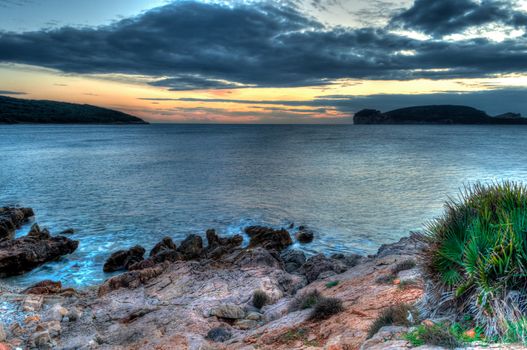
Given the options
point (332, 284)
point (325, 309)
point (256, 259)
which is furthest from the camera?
point (256, 259)

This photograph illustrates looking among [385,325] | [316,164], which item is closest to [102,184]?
[316,164]

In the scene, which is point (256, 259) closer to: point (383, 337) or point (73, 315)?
point (73, 315)

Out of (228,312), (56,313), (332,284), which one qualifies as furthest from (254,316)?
(56,313)

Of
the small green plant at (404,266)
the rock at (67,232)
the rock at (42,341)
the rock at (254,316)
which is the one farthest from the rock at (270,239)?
the rock at (42,341)

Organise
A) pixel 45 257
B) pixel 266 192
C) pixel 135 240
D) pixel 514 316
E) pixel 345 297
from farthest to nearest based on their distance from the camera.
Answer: pixel 266 192 → pixel 135 240 → pixel 45 257 → pixel 345 297 → pixel 514 316

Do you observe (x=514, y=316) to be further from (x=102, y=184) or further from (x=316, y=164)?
(x=316, y=164)

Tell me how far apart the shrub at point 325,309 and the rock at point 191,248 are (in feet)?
38.8

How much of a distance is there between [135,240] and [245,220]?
315 inches

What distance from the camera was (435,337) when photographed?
221 inches

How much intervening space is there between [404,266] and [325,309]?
149 inches

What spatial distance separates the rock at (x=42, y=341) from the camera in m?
10.1

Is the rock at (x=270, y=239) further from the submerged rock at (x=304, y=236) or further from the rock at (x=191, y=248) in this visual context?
the rock at (x=191, y=248)

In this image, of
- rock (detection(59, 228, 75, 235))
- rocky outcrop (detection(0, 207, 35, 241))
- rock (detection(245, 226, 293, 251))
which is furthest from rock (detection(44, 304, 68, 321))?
rock (detection(59, 228, 75, 235))

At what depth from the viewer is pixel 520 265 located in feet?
19.1
